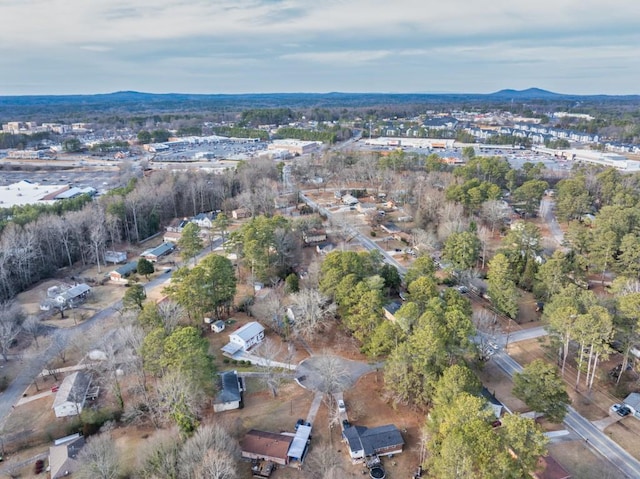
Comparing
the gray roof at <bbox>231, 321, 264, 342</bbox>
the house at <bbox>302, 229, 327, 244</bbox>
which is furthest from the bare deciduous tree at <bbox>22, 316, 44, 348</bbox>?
the house at <bbox>302, 229, 327, 244</bbox>

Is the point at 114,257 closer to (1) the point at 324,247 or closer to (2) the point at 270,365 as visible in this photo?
(1) the point at 324,247

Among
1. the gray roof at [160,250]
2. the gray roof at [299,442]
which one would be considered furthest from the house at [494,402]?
the gray roof at [160,250]

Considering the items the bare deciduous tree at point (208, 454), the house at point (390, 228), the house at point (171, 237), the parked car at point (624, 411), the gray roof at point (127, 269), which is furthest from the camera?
the house at point (390, 228)

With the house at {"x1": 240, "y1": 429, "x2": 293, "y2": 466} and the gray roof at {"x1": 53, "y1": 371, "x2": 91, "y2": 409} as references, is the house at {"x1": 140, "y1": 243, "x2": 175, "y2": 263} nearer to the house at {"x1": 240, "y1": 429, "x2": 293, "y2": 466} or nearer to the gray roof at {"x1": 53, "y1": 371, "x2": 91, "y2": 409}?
the gray roof at {"x1": 53, "y1": 371, "x2": 91, "y2": 409}

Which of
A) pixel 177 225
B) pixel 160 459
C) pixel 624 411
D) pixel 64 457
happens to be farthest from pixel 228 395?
pixel 177 225

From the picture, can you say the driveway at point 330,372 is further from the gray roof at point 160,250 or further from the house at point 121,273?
the gray roof at point 160,250
